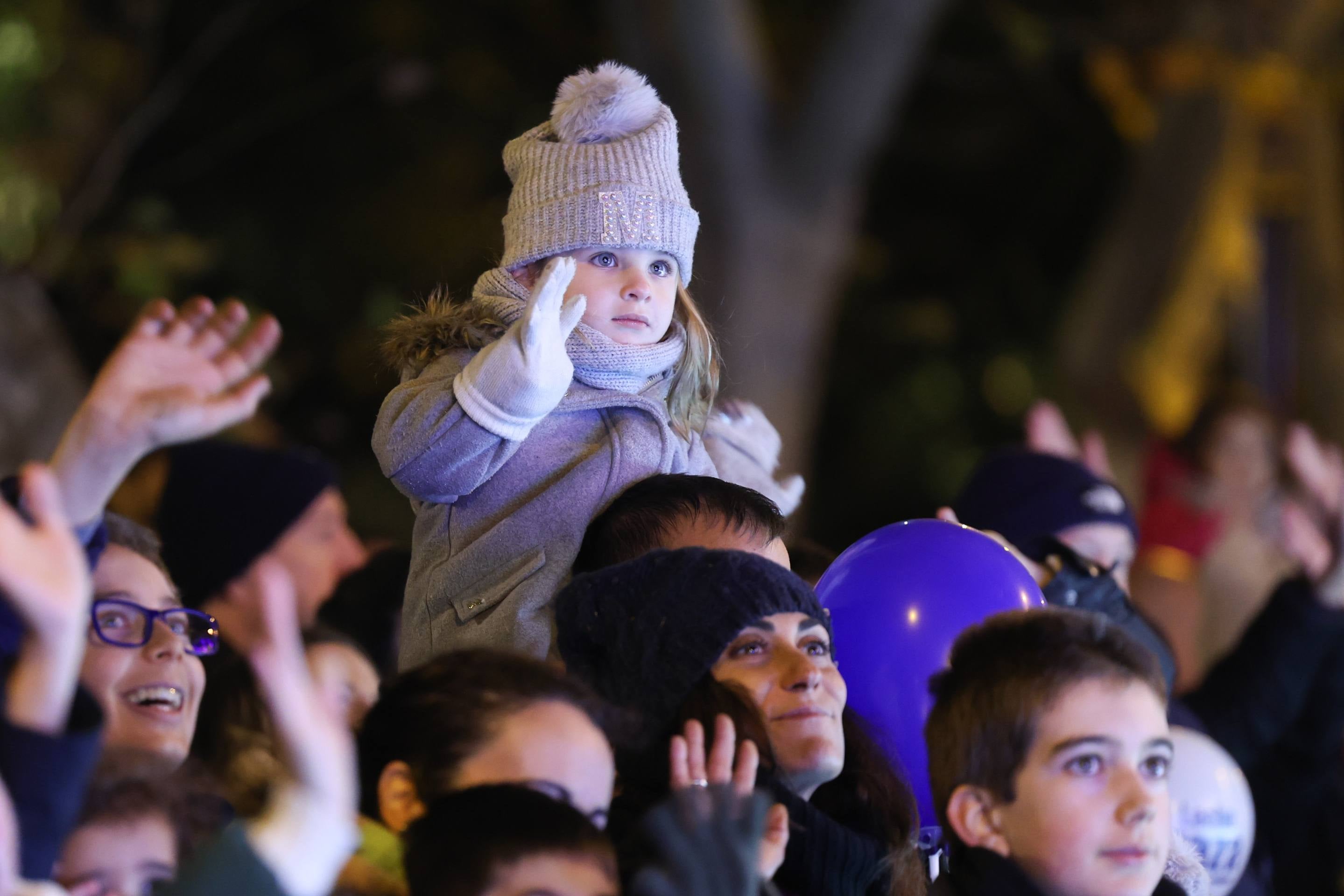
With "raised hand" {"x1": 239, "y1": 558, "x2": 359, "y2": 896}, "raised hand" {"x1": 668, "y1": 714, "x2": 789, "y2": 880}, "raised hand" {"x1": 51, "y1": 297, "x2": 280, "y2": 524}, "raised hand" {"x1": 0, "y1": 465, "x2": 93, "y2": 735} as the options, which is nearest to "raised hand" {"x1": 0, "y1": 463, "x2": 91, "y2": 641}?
"raised hand" {"x1": 0, "y1": 465, "x2": 93, "y2": 735}

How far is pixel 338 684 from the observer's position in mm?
2654

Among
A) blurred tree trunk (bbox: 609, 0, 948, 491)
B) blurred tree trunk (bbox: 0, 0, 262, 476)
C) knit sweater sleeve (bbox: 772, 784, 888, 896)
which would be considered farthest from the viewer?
blurred tree trunk (bbox: 609, 0, 948, 491)

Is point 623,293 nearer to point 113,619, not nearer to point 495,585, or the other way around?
point 495,585

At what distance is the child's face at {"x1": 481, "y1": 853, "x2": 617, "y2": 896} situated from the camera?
165 centimetres

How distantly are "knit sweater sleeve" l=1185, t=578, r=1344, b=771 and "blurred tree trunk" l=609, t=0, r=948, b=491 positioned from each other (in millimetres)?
2649

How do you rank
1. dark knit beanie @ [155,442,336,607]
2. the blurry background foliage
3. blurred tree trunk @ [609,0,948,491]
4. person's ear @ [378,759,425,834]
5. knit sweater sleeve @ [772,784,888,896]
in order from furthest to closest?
the blurry background foliage
blurred tree trunk @ [609,0,948,491]
dark knit beanie @ [155,442,336,607]
knit sweater sleeve @ [772,784,888,896]
person's ear @ [378,759,425,834]

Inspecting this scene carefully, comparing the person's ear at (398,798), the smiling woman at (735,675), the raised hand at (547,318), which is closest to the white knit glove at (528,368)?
the raised hand at (547,318)

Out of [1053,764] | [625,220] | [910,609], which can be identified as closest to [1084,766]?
[1053,764]

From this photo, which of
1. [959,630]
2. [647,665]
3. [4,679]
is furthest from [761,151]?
[4,679]

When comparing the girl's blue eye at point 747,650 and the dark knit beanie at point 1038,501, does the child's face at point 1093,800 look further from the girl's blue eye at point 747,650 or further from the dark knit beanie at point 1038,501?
the dark knit beanie at point 1038,501

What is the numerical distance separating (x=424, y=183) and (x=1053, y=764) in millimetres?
6798

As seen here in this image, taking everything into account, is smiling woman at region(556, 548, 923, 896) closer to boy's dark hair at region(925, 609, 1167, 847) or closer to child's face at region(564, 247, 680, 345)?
boy's dark hair at region(925, 609, 1167, 847)

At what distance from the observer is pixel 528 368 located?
2.33m

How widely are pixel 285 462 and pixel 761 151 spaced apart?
341cm
